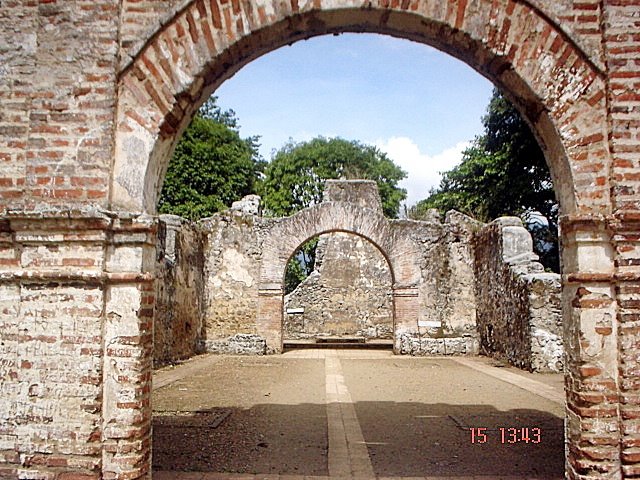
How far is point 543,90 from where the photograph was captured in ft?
13.4

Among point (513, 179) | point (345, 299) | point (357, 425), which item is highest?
point (513, 179)

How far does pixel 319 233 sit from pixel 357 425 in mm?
10875

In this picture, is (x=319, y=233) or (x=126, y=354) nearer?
(x=126, y=354)

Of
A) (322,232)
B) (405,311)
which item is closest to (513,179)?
(405,311)

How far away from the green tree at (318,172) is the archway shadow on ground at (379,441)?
27.5 meters

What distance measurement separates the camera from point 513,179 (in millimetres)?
22406

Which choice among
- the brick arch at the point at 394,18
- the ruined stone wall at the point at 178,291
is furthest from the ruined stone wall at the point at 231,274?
the brick arch at the point at 394,18

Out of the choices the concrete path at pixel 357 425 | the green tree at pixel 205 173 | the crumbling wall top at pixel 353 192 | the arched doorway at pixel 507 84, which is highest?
the green tree at pixel 205 173

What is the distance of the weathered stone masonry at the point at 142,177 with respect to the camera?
386 centimetres

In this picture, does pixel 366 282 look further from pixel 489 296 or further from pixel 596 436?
pixel 596 436

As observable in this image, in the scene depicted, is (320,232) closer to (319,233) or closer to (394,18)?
(319,233)

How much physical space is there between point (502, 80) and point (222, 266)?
13671mm

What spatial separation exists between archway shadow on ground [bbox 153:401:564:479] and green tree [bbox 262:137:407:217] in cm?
2754

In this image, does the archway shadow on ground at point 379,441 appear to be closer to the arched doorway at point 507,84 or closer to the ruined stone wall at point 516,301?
the arched doorway at point 507,84
